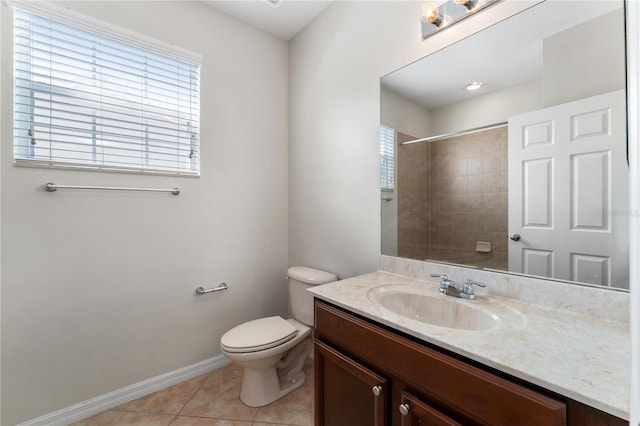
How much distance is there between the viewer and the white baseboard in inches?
56.2

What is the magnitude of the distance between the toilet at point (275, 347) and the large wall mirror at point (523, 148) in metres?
0.75

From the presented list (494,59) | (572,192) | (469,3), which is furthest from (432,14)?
(572,192)

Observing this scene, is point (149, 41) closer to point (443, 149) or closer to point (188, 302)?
point (188, 302)

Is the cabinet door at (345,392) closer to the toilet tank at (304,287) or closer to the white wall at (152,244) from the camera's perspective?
the toilet tank at (304,287)

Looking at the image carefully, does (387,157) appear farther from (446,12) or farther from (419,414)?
(419,414)

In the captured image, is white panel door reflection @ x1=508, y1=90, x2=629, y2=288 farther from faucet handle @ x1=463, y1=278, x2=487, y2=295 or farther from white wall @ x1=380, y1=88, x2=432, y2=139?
white wall @ x1=380, y1=88, x2=432, y2=139

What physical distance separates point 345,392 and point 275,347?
0.59m

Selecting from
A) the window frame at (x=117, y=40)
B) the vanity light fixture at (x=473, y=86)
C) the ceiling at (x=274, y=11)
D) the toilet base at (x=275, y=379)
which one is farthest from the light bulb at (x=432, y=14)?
the toilet base at (x=275, y=379)

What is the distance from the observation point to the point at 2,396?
1.32 m

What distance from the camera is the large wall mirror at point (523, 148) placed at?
0.90 m

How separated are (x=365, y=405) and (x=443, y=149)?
1178 millimetres

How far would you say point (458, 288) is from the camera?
115cm

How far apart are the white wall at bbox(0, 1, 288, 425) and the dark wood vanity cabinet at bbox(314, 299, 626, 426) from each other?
1.10 m

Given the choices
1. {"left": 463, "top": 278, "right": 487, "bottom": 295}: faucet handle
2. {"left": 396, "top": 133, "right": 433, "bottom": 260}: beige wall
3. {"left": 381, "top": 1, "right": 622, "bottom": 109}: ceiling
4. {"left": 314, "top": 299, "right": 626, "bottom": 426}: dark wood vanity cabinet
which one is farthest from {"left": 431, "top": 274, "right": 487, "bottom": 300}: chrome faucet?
{"left": 381, "top": 1, "right": 622, "bottom": 109}: ceiling
